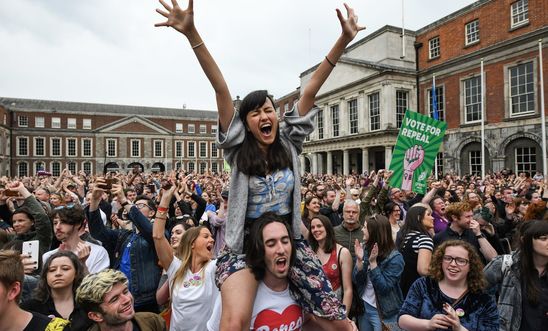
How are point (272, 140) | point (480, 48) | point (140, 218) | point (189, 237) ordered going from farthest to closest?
point (480, 48), point (140, 218), point (189, 237), point (272, 140)

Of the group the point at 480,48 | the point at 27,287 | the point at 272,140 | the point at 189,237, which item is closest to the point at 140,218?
the point at 189,237

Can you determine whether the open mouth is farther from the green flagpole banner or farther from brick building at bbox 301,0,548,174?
brick building at bbox 301,0,548,174

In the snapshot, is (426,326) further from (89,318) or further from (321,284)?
(89,318)

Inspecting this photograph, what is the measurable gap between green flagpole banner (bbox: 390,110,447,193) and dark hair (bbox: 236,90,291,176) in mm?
7217

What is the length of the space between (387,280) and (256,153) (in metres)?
2.59

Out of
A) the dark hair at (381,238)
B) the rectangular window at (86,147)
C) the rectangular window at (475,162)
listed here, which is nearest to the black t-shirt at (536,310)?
the dark hair at (381,238)

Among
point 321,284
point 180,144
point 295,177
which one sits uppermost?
point 180,144

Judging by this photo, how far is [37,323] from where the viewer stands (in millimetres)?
2252

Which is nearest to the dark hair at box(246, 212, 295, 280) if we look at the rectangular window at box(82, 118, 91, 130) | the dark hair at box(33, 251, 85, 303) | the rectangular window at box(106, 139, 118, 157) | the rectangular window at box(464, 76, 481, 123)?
the dark hair at box(33, 251, 85, 303)

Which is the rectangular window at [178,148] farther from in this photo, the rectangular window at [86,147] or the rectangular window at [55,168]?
the rectangular window at [55,168]

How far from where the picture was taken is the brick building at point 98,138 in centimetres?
5509

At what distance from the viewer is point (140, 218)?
13.6 ft

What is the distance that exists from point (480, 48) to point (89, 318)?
29.5 metres

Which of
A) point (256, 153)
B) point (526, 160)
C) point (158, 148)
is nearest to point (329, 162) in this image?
point (526, 160)
